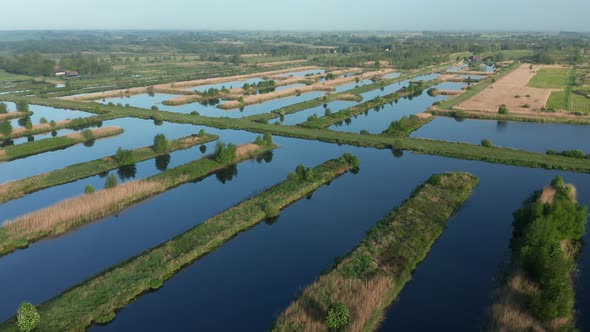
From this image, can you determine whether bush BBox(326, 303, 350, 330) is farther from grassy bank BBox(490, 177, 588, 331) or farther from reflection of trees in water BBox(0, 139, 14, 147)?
reflection of trees in water BBox(0, 139, 14, 147)

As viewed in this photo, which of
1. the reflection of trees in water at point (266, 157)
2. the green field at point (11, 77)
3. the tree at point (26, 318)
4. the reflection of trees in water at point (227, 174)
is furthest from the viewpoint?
the green field at point (11, 77)

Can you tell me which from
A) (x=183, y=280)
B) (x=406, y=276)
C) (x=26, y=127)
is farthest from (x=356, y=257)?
(x=26, y=127)

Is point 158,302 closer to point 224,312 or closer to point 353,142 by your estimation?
point 224,312

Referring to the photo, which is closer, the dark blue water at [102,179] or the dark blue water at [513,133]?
the dark blue water at [102,179]

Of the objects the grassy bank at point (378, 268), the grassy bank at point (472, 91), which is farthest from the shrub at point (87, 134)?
the grassy bank at point (472, 91)

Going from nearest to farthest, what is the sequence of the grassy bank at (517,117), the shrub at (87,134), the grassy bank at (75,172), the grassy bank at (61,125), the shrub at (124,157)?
the grassy bank at (75,172), the shrub at (124,157), the shrub at (87,134), the grassy bank at (61,125), the grassy bank at (517,117)

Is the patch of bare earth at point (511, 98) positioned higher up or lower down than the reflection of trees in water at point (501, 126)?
higher up

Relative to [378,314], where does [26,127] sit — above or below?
above

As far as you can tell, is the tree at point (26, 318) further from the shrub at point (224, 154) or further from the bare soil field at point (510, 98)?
the bare soil field at point (510, 98)
